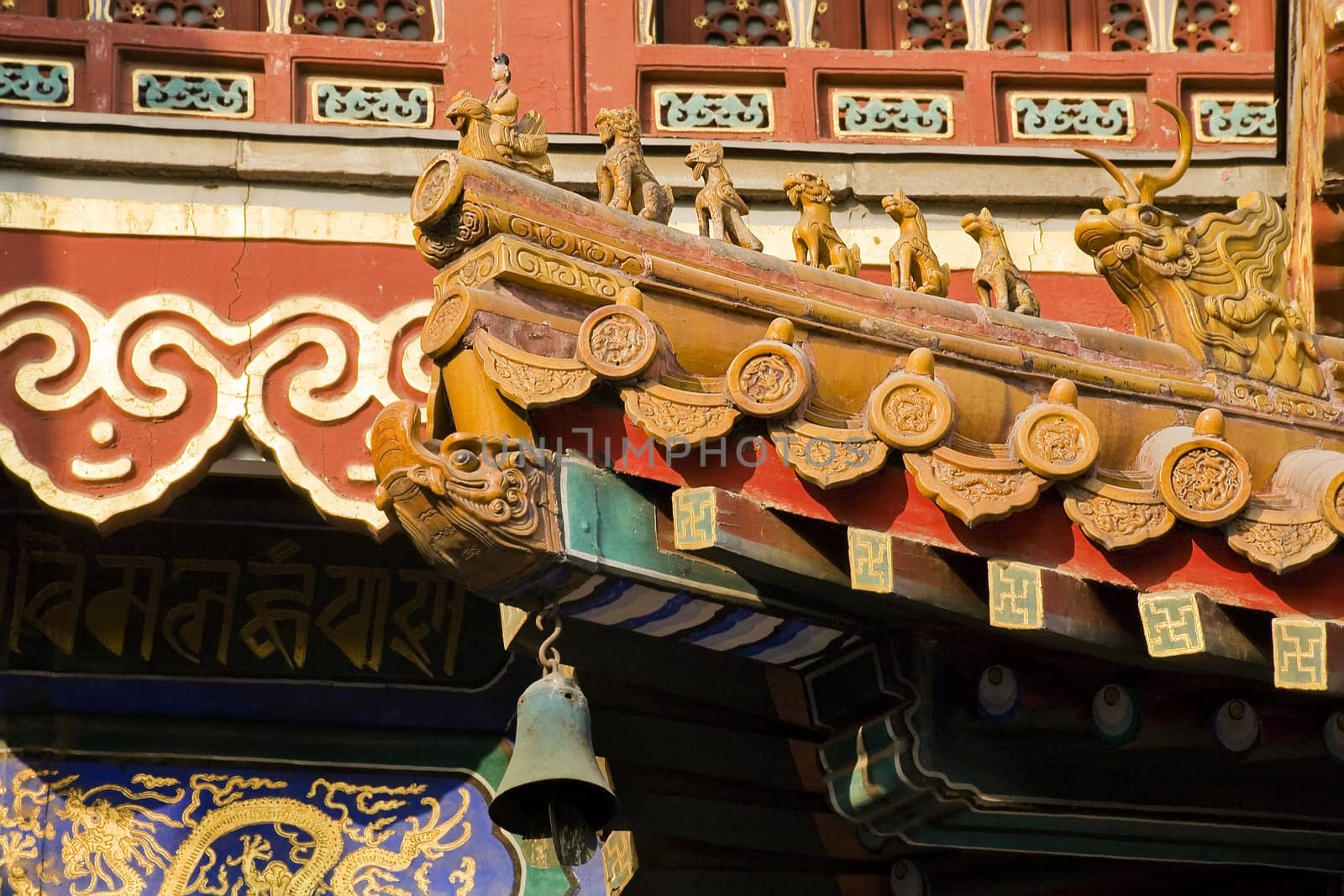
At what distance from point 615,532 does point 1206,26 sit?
14.8ft

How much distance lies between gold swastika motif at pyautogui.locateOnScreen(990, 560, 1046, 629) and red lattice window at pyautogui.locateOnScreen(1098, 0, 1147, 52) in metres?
4.05

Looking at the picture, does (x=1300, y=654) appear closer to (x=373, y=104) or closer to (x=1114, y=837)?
(x=1114, y=837)

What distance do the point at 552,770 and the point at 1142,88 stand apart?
436 centimetres

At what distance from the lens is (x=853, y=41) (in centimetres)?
1016

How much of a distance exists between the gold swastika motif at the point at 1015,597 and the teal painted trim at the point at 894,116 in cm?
340

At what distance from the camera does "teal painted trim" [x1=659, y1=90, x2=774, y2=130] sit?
31.5ft

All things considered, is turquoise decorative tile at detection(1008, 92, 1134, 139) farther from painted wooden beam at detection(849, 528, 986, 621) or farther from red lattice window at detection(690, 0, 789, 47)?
painted wooden beam at detection(849, 528, 986, 621)

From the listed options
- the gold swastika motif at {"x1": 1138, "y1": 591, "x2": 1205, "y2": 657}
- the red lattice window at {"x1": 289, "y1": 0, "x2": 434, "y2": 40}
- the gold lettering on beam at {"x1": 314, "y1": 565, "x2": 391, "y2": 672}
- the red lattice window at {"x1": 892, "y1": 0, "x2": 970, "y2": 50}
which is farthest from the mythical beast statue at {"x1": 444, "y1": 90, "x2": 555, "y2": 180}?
the red lattice window at {"x1": 892, "y1": 0, "x2": 970, "y2": 50}

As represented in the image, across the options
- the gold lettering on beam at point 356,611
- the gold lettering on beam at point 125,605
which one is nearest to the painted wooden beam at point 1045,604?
the gold lettering on beam at point 356,611

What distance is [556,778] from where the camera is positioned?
21.8 ft

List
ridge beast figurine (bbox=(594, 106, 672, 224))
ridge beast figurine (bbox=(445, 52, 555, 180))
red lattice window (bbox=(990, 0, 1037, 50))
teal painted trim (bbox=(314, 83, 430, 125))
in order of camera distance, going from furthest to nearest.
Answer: red lattice window (bbox=(990, 0, 1037, 50))
teal painted trim (bbox=(314, 83, 430, 125))
ridge beast figurine (bbox=(594, 106, 672, 224))
ridge beast figurine (bbox=(445, 52, 555, 180))

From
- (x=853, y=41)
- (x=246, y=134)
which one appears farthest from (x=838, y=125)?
(x=246, y=134)

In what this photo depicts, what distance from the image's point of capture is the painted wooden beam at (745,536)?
6480mm

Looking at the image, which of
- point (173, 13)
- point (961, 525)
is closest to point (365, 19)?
point (173, 13)
